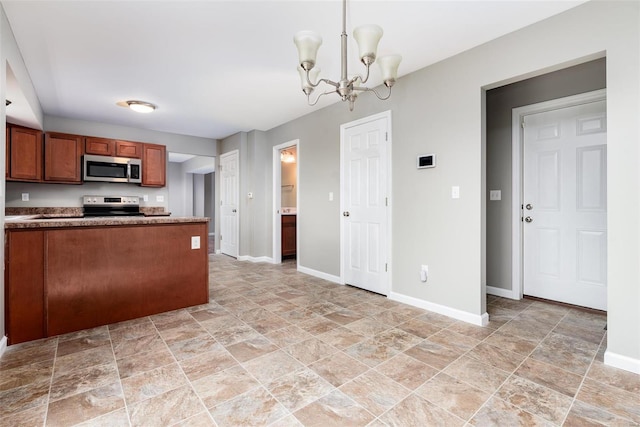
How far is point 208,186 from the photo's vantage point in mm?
9898

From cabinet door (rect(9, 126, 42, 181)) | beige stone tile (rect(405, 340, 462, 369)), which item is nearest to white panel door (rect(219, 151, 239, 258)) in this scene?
cabinet door (rect(9, 126, 42, 181))

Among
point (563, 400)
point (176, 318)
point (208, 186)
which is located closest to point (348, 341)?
point (563, 400)

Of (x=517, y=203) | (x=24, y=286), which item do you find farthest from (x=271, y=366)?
(x=517, y=203)

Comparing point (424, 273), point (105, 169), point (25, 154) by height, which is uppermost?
point (25, 154)

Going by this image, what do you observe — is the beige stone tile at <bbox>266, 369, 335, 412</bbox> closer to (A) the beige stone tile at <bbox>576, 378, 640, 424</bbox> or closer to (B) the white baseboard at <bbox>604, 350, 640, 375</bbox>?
(A) the beige stone tile at <bbox>576, 378, 640, 424</bbox>

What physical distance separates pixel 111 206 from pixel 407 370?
17.7 feet

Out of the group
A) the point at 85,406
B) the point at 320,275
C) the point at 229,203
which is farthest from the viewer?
the point at 229,203

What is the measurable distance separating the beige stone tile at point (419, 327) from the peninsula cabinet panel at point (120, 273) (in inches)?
80.3

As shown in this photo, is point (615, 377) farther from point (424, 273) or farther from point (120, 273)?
point (120, 273)

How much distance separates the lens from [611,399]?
162 cm

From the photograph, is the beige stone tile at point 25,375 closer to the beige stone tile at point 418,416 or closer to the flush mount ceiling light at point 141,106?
the beige stone tile at point 418,416

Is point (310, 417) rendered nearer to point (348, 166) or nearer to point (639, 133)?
point (639, 133)

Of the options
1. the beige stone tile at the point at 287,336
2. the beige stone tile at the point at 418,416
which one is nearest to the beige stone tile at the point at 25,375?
the beige stone tile at the point at 287,336

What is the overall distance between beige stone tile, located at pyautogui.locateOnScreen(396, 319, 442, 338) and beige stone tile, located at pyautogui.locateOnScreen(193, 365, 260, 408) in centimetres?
135
